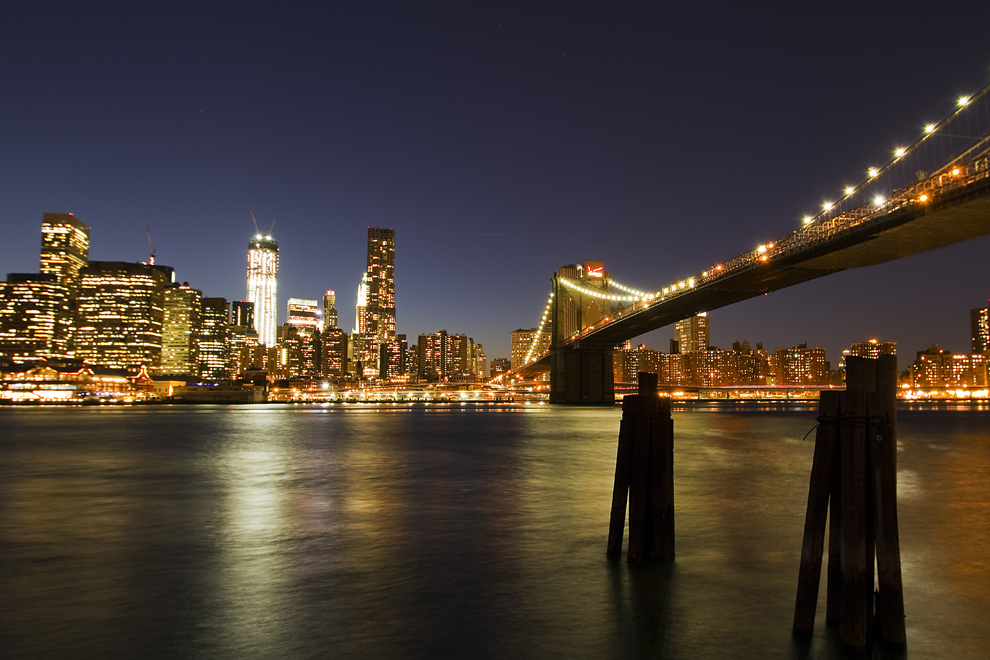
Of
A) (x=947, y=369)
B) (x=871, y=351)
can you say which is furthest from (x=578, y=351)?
(x=947, y=369)

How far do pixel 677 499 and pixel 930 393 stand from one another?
163 meters

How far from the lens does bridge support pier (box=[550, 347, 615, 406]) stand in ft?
264

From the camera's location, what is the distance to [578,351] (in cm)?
8112

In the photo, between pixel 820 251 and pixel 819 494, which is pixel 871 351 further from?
pixel 819 494

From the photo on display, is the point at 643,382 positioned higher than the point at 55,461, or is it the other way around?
the point at 643,382

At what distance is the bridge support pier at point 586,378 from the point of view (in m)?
80.4

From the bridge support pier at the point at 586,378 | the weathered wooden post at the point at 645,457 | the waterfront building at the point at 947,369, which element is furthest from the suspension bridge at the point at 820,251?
the waterfront building at the point at 947,369

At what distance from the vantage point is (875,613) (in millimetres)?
6449

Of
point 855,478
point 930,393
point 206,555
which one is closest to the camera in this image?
point 855,478

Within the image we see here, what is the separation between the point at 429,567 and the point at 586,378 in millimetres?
71678

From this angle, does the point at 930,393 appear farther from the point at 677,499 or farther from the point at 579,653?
the point at 579,653

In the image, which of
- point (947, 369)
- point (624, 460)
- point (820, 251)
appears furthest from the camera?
point (947, 369)

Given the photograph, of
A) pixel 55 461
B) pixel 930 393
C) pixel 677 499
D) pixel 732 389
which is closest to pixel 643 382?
pixel 677 499

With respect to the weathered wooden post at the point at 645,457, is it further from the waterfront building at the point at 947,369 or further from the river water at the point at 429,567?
the waterfront building at the point at 947,369
